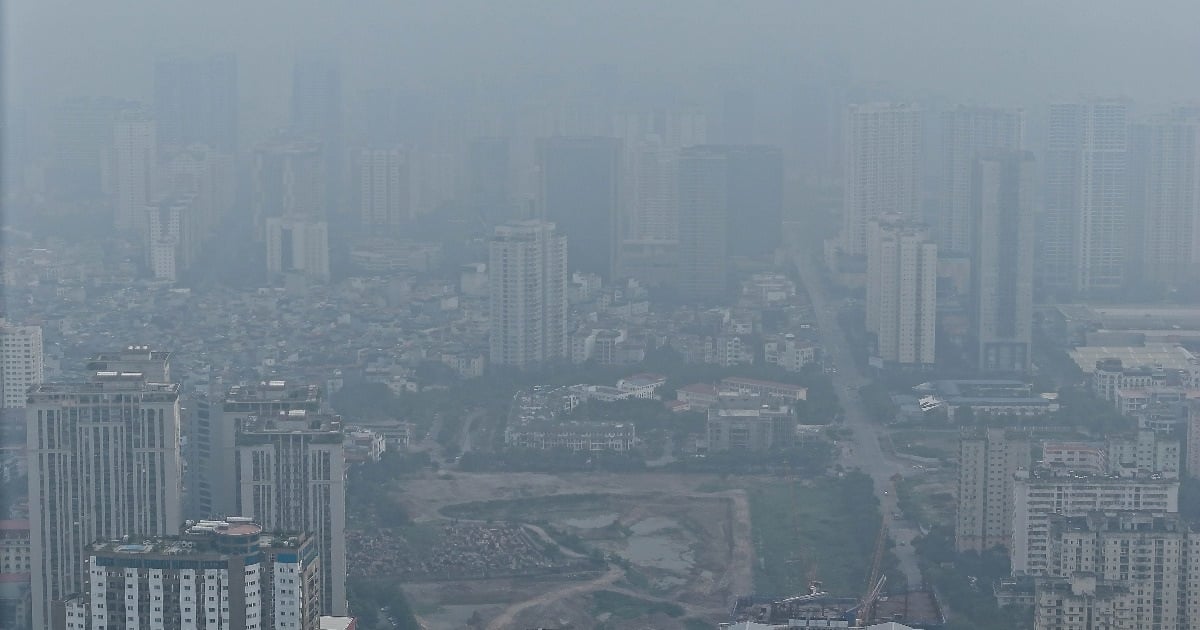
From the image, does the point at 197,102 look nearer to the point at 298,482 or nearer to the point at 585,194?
the point at 585,194

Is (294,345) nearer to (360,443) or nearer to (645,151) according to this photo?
(360,443)

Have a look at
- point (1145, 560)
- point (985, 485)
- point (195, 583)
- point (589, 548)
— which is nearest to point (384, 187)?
point (589, 548)

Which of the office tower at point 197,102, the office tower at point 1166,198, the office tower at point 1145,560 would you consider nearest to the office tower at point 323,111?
the office tower at point 197,102

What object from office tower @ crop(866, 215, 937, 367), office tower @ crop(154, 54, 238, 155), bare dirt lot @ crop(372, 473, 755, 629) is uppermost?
office tower @ crop(154, 54, 238, 155)

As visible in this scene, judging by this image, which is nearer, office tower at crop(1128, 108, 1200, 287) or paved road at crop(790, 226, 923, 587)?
paved road at crop(790, 226, 923, 587)

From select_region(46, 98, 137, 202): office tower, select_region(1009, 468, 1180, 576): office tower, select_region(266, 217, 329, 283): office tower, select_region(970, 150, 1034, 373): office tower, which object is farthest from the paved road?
select_region(46, 98, 137, 202): office tower

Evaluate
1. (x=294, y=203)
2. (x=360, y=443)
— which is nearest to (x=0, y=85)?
(x=360, y=443)

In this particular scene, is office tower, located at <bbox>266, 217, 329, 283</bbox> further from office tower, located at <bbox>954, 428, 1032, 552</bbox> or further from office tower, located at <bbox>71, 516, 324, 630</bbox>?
office tower, located at <bbox>71, 516, 324, 630</bbox>
